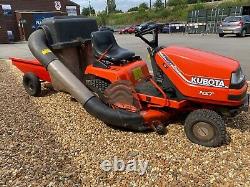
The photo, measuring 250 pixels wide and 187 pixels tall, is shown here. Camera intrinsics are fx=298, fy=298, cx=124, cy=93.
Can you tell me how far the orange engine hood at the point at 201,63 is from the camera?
3398mm

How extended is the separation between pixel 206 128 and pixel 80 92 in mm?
1822

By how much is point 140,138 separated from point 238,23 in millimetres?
17048

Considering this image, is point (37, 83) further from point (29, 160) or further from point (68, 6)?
point (68, 6)

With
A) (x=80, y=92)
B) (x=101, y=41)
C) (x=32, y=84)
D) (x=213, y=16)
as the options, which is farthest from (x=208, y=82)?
(x=213, y=16)

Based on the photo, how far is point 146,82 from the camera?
429 centimetres

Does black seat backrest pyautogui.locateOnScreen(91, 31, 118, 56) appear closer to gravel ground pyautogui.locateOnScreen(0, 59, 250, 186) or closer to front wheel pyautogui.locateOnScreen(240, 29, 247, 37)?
gravel ground pyautogui.locateOnScreen(0, 59, 250, 186)

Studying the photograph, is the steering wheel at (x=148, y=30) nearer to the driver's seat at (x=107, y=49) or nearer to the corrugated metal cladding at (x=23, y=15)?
the driver's seat at (x=107, y=49)

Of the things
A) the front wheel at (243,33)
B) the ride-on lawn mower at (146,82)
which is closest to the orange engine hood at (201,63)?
the ride-on lawn mower at (146,82)

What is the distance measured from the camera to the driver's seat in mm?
4516

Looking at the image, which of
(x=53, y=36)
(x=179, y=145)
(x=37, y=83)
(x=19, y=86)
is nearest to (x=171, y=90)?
(x=179, y=145)

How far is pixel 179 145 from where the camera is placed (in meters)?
3.64

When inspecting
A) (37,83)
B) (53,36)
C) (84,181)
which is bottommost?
(84,181)

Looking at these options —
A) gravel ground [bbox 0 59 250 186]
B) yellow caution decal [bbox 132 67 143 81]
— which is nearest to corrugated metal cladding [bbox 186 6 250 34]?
yellow caution decal [bbox 132 67 143 81]

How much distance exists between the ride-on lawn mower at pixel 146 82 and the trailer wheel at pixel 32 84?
2.36ft
